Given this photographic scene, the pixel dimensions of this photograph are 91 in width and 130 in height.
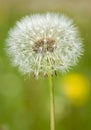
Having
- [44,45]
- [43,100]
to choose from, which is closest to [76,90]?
[43,100]

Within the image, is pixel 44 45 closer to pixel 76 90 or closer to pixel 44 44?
pixel 44 44

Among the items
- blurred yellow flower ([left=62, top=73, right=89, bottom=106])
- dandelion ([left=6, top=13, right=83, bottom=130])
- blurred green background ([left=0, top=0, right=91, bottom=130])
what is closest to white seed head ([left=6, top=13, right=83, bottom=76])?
dandelion ([left=6, top=13, right=83, bottom=130])

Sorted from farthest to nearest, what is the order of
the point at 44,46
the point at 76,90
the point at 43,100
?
the point at 43,100, the point at 76,90, the point at 44,46

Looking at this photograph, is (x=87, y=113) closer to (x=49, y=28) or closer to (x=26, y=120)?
(x=26, y=120)

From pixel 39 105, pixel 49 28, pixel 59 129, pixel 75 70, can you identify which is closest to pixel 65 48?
pixel 49 28

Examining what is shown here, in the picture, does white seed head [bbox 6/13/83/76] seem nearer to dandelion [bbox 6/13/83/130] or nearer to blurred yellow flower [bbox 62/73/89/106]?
dandelion [bbox 6/13/83/130]

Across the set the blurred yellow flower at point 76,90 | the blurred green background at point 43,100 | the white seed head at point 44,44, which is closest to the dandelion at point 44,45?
the white seed head at point 44,44
